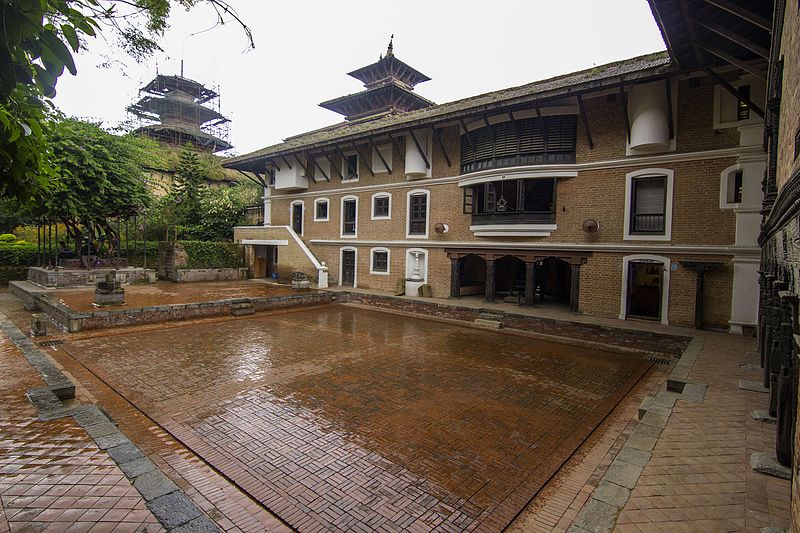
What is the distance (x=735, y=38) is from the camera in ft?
26.6

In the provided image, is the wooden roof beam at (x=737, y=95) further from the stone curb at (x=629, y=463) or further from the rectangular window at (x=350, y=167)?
the rectangular window at (x=350, y=167)

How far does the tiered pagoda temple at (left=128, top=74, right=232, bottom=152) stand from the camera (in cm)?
4334

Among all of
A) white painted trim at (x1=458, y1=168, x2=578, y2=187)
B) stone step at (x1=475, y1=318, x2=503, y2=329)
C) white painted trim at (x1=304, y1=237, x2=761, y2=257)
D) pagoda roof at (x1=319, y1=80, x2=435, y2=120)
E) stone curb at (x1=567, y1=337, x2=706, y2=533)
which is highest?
pagoda roof at (x1=319, y1=80, x2=435, y2=120)

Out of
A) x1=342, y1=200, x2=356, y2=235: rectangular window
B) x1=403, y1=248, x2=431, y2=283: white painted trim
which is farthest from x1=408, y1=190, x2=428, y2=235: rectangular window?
x1=342, y1=200, x2=356, y2=235: rectangular window

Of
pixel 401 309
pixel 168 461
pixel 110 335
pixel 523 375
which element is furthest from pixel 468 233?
pixel 168 461

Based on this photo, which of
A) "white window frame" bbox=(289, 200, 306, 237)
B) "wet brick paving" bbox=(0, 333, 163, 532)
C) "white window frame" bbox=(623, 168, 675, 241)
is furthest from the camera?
"white window frame" bbox=(289, 200, 306, 237)

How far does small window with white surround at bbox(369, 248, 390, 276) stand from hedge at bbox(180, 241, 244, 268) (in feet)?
32.7

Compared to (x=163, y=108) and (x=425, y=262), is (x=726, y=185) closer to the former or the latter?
(x=425, y=262)

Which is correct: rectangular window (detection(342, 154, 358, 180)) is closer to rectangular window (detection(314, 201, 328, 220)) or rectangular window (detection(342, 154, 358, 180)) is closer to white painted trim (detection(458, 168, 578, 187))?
rectangular window (detection(314, 201, 328, 220))

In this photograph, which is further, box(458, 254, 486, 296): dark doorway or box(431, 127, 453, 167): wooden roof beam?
box(458, 254, 486, 296): dark doorway

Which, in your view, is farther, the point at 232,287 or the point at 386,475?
the point at 232,287

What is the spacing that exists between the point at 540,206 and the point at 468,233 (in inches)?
126

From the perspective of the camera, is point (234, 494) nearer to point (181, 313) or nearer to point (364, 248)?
point (181, 313)

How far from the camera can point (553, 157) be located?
1416 centimetres
